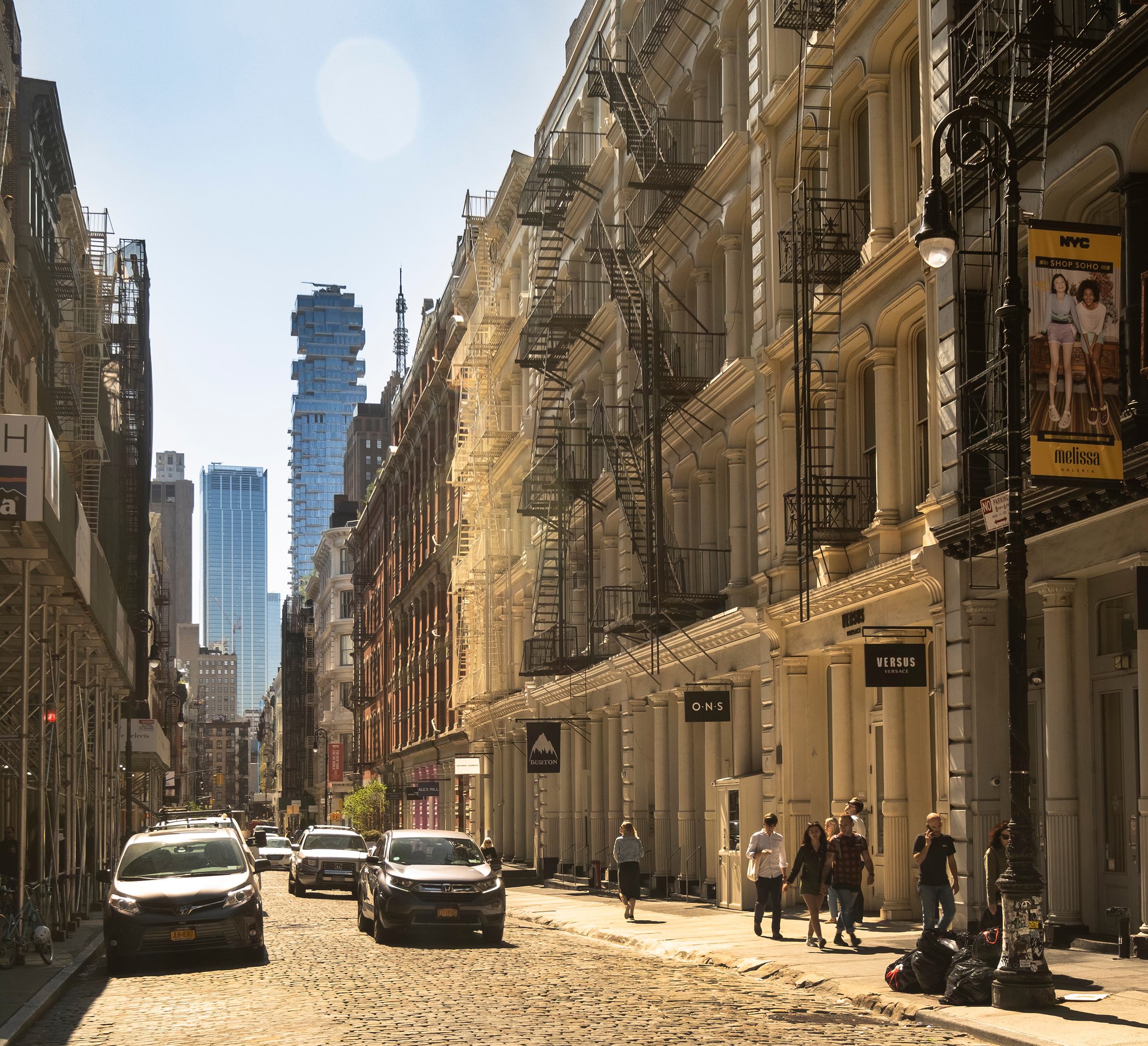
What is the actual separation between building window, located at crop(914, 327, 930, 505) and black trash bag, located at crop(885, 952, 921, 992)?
825 cm

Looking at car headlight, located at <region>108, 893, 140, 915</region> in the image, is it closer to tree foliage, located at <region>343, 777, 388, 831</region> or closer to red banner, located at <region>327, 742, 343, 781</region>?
tree foliage, located at <region>343, 777, 388, 831</region>

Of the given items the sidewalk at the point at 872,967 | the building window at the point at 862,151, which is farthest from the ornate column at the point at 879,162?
the sidewalk at the point at 872,967

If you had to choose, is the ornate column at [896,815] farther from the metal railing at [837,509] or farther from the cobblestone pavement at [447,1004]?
the cobblestone pavement at [447,1004]

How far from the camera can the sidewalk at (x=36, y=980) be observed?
13.6 meters

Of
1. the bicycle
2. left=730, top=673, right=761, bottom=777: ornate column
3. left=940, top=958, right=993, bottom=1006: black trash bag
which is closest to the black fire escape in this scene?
left=730, top=673, right=761, bottom=777: ornate column

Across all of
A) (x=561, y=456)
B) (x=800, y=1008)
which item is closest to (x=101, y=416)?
(x=561, y=456)

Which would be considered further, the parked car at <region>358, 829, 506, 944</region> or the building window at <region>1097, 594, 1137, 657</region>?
the parked car at <region>358, 829, 506, 944</region>

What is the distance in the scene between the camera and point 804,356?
24.1 meters

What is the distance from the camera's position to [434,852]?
22.7 metres

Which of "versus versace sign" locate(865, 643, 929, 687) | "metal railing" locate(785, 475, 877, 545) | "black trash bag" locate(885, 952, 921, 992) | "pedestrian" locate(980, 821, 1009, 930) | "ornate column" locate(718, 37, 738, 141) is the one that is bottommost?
"black trash bag" locate(885, 952, 921, 992)

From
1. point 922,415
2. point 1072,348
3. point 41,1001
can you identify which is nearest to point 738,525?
point 922,415

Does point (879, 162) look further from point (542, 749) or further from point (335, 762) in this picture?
point (335, 762)

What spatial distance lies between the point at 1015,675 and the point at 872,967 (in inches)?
194

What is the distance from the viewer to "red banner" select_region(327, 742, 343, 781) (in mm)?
111875
